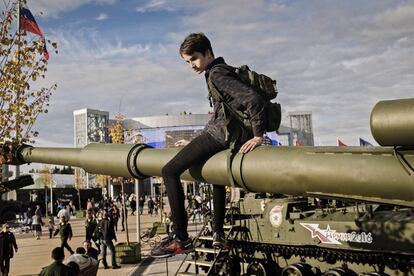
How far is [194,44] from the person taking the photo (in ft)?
10.8

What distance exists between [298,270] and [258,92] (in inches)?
317

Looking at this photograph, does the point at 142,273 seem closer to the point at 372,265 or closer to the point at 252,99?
the point at 372,265

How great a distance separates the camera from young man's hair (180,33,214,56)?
3301 millimetres

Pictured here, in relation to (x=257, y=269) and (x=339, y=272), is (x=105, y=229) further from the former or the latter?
(x=339, y=272)

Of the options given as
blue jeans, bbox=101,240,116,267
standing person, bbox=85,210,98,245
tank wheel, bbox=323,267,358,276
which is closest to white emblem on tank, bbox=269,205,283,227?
tank wheel, bbox=323,267,358,276

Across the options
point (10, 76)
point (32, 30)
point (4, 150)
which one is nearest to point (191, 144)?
point (4, 150)

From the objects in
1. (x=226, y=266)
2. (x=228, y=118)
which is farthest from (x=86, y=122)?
(x=228, y=118)

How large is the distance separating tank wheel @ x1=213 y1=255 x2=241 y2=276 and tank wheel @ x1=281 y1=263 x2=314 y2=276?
180cm

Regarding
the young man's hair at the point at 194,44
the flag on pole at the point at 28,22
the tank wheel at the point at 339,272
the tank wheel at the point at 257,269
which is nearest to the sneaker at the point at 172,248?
the young man's hair at the point at 194,44

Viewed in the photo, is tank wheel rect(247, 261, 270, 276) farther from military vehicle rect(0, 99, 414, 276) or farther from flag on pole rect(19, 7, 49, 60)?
flag on pole rect(19, 7, 49, 60)

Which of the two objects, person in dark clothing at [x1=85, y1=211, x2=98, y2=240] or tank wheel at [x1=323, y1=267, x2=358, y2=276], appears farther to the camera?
person in dark clothing at [x1=85, y1=211, x2=98, y2=240]

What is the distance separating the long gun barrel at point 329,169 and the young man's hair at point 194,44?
72 cm

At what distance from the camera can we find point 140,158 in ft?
12.9

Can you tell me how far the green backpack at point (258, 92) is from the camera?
3.22 meters
